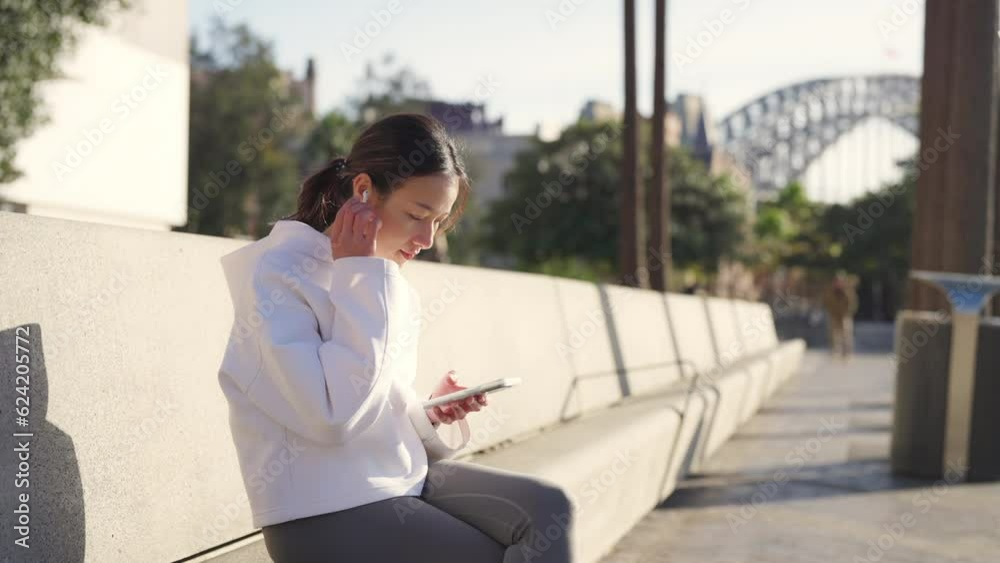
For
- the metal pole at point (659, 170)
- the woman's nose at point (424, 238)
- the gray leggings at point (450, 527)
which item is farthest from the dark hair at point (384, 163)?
the metal pole at point (659, 170)

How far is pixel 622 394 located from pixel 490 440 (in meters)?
3.06

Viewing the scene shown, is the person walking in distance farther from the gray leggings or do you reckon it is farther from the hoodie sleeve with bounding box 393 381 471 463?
the gray leggings

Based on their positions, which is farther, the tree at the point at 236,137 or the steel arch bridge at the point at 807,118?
the steel arch bridge at the point at 807,118

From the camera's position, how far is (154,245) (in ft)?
8.36

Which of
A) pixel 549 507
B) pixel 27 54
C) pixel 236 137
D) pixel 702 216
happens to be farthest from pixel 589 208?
pixel 549 507

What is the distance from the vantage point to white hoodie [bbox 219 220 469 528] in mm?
2094

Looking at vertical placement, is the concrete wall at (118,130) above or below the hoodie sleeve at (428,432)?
above

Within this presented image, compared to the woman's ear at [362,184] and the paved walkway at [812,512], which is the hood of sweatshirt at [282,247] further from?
the paved walkway at [812,512]

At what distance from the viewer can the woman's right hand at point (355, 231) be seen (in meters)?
2.24

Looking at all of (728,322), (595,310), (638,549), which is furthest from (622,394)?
(728,322)

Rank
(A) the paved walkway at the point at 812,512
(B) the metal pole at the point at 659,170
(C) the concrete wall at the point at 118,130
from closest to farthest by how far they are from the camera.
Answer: (A) the paved walkway at the point at 812,512 → (C) the concrete wall at the point at 118,130 → (B) the metal pole at the point at 659,170

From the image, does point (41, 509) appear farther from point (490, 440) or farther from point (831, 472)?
point (831, 472)

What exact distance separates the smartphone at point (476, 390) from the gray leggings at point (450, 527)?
0.14m

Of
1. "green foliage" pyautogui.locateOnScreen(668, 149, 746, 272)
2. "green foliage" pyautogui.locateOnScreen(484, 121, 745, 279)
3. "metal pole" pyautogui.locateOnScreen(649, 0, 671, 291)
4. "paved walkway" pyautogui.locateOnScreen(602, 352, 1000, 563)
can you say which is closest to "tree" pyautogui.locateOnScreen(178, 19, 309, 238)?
"green foliage" pyautogui.locateOnScreen(484, 121, 745, 279)
